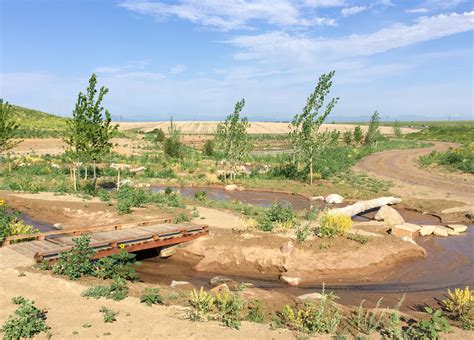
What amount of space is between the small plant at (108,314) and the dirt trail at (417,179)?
22442 mm

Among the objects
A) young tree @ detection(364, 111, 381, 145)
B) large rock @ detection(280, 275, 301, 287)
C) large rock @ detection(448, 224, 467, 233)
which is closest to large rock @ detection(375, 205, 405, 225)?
large rock @ detection(448, 224, 467, 233)

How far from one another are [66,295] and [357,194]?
69.8 ft

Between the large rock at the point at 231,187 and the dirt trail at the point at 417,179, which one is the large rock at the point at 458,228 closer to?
the dirt trail at the point at 417,179

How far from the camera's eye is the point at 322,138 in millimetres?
29578

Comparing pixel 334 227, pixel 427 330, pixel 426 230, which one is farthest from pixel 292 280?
pixel 426 230

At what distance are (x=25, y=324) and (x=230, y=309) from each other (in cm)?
390

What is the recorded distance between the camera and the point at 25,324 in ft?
24.2

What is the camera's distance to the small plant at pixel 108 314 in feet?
26.2

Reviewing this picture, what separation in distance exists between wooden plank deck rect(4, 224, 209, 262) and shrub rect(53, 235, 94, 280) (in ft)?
2.86

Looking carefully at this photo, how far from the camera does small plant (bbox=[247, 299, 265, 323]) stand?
27.8 ft

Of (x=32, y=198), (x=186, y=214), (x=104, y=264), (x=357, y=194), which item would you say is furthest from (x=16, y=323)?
(x=357, y=194)

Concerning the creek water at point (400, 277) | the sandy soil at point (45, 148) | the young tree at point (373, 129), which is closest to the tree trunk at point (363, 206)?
the creek water at point (400, 277)

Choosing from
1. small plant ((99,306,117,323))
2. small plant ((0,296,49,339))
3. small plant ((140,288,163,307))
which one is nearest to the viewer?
small plant ((0,296,49,339))

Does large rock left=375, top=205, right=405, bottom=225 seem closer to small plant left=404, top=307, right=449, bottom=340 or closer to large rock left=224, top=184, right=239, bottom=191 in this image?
small plant left=404, top=307, right=449, bottom=340
